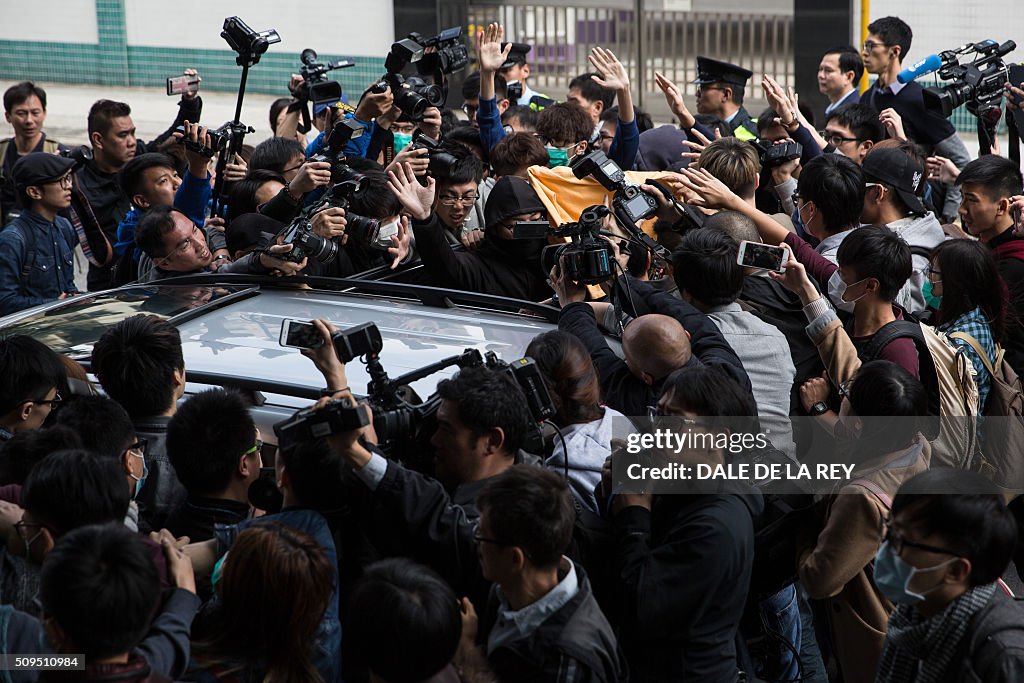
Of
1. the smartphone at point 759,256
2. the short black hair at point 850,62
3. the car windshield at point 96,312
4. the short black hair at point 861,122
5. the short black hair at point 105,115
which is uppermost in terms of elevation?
the short black hair at point 850,62

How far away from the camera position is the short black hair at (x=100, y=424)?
3365 millimetres

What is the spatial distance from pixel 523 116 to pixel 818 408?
4.51 m

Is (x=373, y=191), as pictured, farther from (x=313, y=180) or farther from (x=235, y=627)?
(x=235, y=627)

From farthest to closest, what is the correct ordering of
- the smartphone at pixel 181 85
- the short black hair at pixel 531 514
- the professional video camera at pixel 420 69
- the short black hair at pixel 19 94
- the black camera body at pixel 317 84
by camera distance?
the short black hair at pixel 19 94, the black camera body at pixel 317 84, the smartphone at pixel 181 85, the professional video camera at pixel 420 69, the short black hair at pixel 531 514

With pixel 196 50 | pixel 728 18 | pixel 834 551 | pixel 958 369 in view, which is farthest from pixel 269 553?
pixel 196 50

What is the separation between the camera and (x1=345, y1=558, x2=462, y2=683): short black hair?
2.62m

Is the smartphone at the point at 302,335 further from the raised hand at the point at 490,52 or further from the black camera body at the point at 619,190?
the raised hand at the point at 490,52

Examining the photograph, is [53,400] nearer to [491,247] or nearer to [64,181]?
[491,247]

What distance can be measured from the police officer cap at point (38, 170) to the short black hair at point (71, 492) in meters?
3.68

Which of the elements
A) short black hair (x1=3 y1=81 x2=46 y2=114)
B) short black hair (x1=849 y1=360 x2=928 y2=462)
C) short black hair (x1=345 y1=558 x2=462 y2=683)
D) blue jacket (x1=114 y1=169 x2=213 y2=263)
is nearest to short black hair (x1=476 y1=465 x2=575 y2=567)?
short black hair (x1=345 y1=558 x2=462 y2=683)

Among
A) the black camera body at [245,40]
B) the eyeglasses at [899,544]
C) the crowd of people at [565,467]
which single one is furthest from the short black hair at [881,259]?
the black camera body at [245,40]

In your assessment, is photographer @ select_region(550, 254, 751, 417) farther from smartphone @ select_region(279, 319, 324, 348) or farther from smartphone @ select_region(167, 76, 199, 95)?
smartphone @ select_region(167, 76, 199, 95)

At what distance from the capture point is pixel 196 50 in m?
17.0

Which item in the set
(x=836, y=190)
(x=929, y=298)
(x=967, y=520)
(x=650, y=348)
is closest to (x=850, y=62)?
(x=836, y=190)
